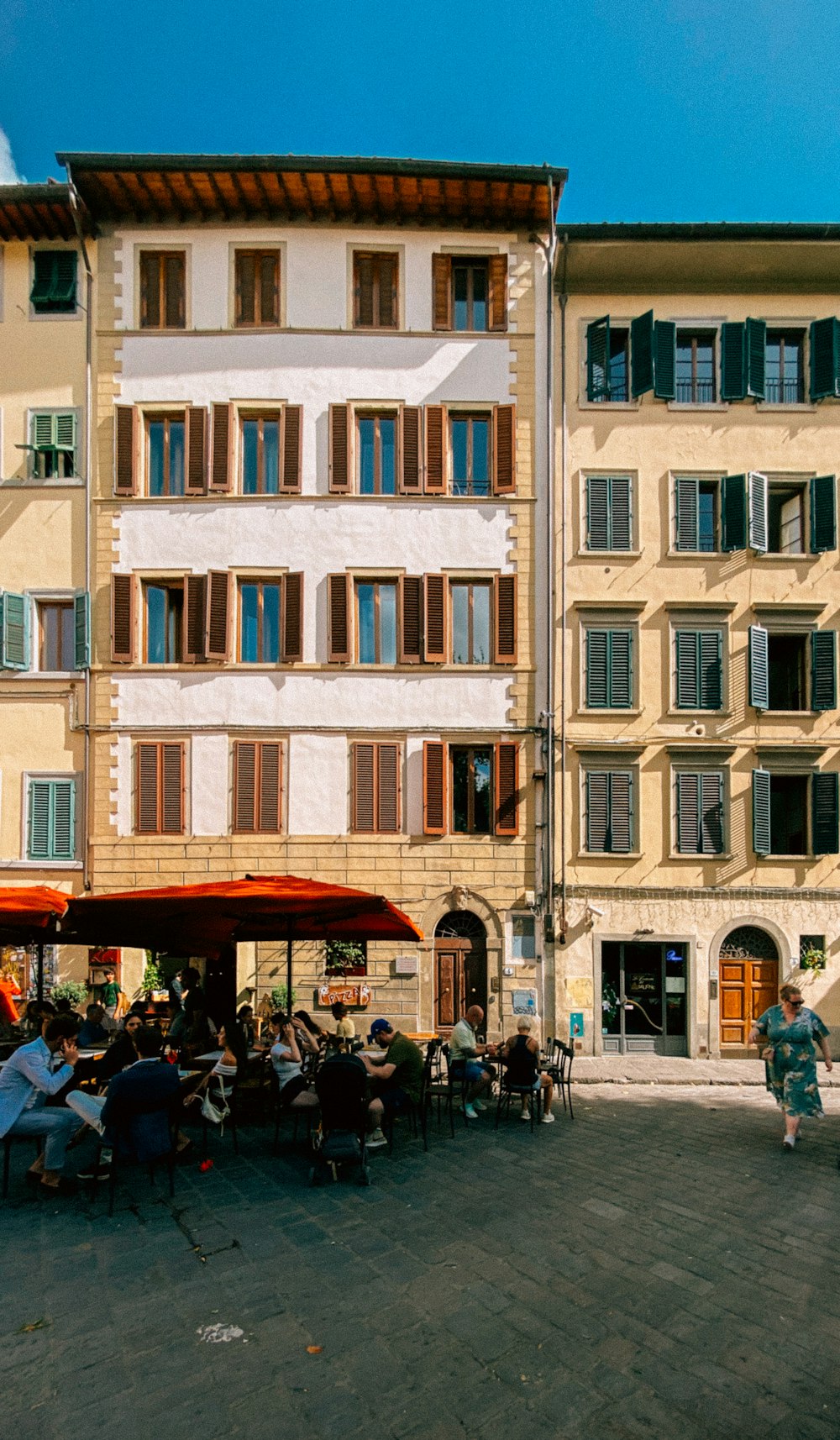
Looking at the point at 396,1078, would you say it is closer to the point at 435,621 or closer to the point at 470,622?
the point at 435,621

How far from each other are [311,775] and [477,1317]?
42.0 feet

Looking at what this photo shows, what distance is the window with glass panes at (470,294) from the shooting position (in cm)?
1897

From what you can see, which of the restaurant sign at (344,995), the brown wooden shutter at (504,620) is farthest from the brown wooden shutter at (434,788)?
the restaurant sign at (344,995)

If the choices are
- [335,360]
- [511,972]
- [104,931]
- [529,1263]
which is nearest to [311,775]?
[511,972]

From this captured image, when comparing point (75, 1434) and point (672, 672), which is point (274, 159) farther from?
point (75, 1434)

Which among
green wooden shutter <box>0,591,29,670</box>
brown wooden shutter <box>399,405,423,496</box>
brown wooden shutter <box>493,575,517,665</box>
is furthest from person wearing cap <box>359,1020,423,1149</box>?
green wooden shutter <box>0,591,29,670</box>

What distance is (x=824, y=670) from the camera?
18250mm

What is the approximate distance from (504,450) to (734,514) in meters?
5.13

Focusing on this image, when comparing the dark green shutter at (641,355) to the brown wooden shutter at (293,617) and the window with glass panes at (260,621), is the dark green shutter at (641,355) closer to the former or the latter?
the brown wooden shutter at (293,617)

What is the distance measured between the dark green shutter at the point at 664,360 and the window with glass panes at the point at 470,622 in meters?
5.79

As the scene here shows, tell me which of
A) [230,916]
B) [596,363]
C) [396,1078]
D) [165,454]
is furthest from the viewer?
[596,363]

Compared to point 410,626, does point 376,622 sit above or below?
above

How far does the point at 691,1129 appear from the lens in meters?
10.7

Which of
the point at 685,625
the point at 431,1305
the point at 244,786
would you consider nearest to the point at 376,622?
the point at 244,786
